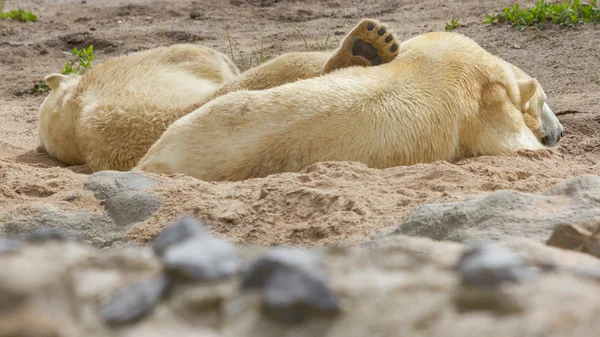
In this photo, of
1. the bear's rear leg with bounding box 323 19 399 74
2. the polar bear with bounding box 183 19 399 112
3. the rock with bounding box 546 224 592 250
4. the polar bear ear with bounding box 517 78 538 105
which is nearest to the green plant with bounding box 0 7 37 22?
the polar bear with bounding box 183 19 399 112

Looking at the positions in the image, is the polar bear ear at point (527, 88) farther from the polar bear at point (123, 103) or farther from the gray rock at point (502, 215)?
the polar bear at point (123, 103)

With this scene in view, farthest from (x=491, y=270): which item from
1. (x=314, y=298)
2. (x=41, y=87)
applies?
(x=41, y=87)

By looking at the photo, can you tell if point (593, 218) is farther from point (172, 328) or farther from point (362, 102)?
point (172, 328)

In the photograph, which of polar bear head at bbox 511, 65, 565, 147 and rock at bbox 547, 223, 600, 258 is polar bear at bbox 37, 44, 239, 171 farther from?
rock at bbox 547, 223, 600, 258

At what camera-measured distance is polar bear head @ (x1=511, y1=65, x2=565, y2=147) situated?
18.0 ft

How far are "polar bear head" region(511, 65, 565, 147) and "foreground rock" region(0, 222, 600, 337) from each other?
375 cm

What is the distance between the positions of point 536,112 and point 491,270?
420cm

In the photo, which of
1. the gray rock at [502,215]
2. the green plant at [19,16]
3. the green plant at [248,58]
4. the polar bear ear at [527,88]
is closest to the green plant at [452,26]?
the green plant at [248,58]

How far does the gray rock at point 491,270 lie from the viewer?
5.76 feet

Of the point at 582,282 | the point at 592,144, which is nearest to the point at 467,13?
the point at 592,144

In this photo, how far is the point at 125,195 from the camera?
14.8ft

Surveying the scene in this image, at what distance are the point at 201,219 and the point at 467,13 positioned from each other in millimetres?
7416

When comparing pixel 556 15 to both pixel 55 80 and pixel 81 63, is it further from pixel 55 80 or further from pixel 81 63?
pixel 55 80

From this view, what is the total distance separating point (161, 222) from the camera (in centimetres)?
429
